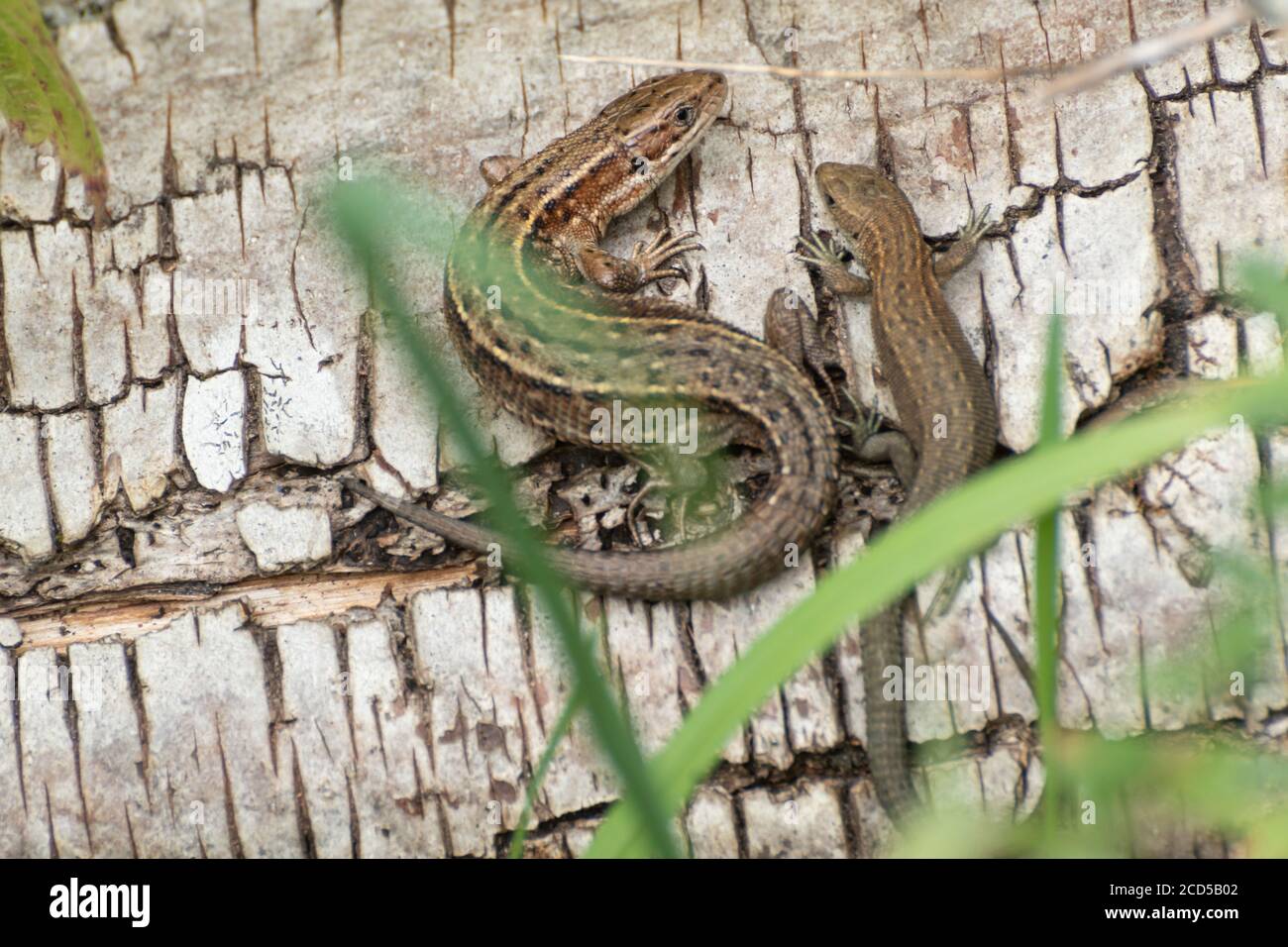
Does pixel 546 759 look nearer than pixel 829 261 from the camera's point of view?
Yes

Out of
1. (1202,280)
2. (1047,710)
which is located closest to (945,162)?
(1202,280)

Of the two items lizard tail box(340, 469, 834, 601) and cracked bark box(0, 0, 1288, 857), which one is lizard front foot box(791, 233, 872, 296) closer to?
cracked bark box(0, 0, 1288, 857)

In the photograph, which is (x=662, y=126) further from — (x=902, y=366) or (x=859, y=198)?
(x=902, y=366)

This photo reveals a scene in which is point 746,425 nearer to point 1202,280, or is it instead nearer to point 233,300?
point 1202,280

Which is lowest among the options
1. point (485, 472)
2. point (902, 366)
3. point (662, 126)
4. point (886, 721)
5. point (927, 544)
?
point (886, 721)

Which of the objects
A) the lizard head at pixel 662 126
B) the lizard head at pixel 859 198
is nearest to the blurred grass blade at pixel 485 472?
the lizard head at pixel 859 198

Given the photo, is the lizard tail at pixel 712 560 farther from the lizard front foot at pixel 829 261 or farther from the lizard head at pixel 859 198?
the lizard head at pixel 859 198

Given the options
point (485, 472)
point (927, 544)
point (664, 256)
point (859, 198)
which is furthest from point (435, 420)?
point (485, 472)
